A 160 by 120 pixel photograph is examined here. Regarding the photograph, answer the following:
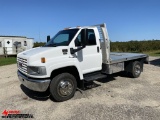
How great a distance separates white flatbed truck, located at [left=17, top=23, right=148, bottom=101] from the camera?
4.78 m

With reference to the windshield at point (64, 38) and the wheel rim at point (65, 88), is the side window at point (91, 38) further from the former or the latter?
the wheel rim at point (65, 88)

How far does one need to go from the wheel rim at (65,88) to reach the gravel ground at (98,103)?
280 mm

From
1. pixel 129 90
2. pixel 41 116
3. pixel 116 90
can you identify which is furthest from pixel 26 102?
pixel 129 90

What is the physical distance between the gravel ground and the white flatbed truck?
1.56ft

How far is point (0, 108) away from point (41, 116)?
146cm

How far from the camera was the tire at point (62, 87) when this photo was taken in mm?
4951

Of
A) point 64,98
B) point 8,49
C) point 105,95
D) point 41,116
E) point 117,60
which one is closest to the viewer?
point 41,116

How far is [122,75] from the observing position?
851 centimetres

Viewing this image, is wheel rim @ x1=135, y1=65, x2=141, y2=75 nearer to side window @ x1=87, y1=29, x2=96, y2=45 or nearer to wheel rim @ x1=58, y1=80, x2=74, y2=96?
side window @ x1=87, y1=29, x2=96, y2=45

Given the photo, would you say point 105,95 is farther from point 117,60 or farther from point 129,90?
point 117,60

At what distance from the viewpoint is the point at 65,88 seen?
203 inches

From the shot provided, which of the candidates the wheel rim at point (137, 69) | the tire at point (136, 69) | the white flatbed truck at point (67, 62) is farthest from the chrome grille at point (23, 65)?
the wheel rim at point (137, 69)

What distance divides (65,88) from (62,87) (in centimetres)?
11

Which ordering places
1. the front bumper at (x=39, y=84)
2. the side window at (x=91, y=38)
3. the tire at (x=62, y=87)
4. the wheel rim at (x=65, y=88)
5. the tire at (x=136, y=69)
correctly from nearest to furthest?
the front bumper at (x=39, y=84) → the tire at (x=62, y=87) → the wheel rim at (x=65, y=88) → the side window at (x=91, y=38) → the tire at (x=136, y=69)
